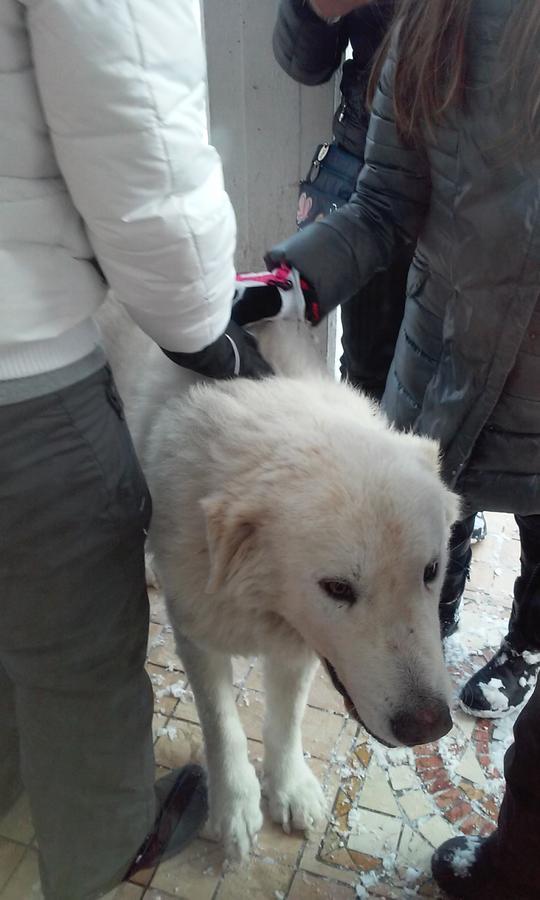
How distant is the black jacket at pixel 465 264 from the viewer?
4.23 ft

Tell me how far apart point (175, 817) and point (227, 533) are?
0.97 m

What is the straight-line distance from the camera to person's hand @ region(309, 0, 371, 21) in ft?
6.25

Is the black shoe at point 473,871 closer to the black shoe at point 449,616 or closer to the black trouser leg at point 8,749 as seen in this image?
the black shoe at point 449,616

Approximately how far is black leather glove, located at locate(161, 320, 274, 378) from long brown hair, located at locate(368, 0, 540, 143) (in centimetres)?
57

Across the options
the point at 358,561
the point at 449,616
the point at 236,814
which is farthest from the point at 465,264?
the point at 236,814

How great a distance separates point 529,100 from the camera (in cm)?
123

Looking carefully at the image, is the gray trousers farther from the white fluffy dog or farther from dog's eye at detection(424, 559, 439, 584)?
dog's eye at detection(424, 559, 439, 584)

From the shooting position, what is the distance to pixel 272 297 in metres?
1.48

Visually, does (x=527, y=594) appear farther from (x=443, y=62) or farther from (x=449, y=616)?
(x=443, y=62)

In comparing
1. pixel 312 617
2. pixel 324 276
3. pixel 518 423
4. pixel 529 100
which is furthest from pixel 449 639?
pixel 529 100

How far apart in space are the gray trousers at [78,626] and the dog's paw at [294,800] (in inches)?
13.4

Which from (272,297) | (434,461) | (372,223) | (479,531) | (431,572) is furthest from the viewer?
(479,531)

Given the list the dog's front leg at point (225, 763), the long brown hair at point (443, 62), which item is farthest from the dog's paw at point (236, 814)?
the long brown hair at point (443, 62)

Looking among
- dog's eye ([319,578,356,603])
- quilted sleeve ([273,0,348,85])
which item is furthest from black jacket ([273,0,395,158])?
dog's eye ([319,578,356,603])
